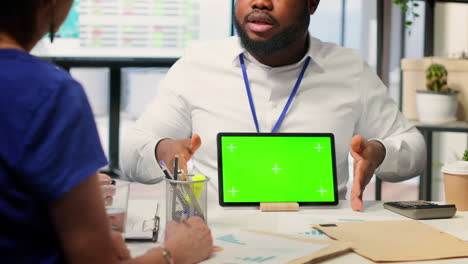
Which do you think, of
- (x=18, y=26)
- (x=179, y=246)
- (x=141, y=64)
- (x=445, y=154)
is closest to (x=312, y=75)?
(x=179, y=246)

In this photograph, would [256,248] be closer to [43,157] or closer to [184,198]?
[184,198]

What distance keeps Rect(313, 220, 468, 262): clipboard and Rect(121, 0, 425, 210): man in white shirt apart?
480mm

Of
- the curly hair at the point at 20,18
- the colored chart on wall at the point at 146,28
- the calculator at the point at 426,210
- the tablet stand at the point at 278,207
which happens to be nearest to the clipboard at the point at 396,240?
the calculator at the point at 426,210

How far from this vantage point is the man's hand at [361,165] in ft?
5.13

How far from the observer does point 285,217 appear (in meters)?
1.45

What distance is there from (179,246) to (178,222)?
213 millimetres

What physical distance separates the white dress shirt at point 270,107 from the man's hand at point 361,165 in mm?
198

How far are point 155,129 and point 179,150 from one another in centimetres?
48

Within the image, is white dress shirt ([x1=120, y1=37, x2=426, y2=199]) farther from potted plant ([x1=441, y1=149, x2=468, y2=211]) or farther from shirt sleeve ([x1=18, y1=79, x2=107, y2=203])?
shirt sleeve ([x1=18, y1=79, x2=107, y2=203])

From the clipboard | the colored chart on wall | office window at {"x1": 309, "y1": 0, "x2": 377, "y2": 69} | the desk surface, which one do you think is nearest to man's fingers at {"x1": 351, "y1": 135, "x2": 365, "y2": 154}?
the desk surface

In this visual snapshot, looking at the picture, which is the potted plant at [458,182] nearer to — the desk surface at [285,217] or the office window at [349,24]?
the desk surface at [285,217]

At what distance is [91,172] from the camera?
730mm

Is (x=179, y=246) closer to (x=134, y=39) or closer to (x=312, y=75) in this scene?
(x=312, y=75)

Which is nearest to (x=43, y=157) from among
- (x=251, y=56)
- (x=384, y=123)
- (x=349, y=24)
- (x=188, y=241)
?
(x=188, y=241)
